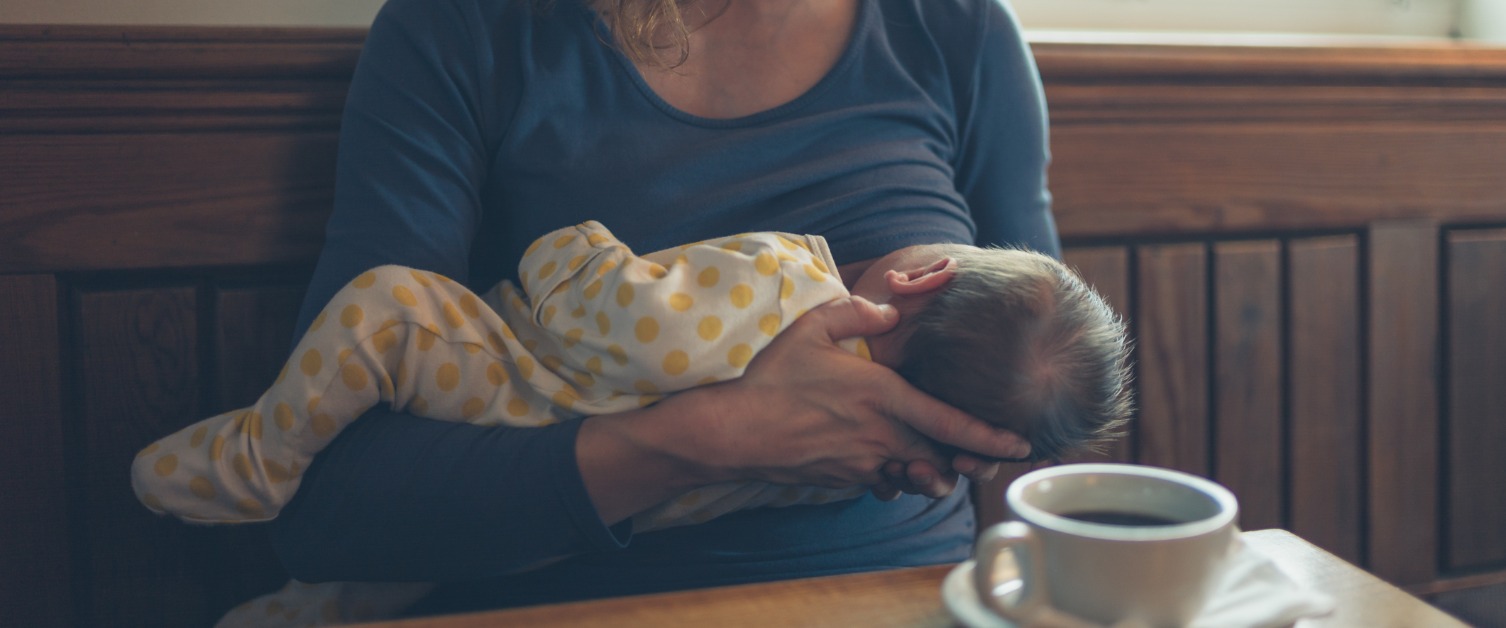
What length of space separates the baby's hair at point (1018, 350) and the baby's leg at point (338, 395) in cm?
34

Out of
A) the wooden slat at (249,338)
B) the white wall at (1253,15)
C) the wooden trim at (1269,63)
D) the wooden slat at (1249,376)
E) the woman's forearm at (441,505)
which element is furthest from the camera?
the white wall at (1253,15)

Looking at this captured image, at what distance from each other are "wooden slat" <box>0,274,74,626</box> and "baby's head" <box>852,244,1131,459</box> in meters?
0.84

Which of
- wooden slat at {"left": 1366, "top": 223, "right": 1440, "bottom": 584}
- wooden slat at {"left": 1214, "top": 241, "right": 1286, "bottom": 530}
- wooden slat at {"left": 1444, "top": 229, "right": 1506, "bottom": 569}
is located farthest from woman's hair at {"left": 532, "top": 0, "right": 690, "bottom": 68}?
wooden slat at {"left": 1444, "top": 229, "right": 1506, "bottom": 569}

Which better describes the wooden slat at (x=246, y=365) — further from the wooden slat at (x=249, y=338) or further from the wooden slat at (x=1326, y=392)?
the wooden slat at (x=1326, y=392)

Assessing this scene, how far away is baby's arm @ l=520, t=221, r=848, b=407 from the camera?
32.2 inches

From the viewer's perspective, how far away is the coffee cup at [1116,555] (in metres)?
0.50

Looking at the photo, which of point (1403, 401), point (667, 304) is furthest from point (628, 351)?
point (1403, 401)

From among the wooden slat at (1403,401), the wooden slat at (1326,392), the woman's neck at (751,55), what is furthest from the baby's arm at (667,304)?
the wooden slat at (1403,401)

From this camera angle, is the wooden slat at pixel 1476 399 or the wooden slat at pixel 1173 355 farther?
the wooden slat at pixel 1476 399

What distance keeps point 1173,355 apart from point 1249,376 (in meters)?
0.13

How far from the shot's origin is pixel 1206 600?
1.74 feet

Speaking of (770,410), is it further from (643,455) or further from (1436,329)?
(1436,329)

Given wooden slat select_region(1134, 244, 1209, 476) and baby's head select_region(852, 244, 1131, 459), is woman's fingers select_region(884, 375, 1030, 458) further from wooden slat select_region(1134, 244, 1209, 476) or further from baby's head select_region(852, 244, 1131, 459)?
wooden slat select_region(1134, 244, 1209, 476)

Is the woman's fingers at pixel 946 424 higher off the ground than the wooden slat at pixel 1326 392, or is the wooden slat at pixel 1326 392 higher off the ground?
the woman's fingers at pixel 946 424
